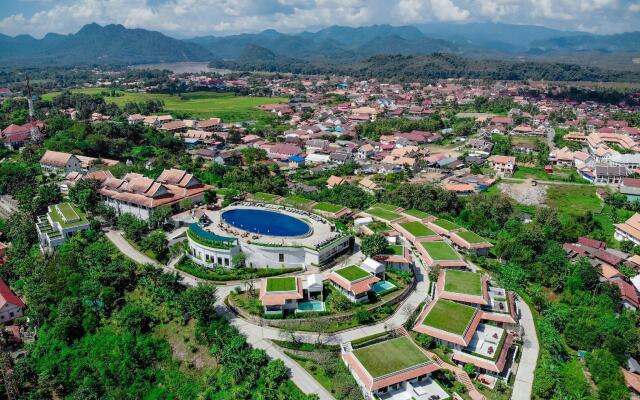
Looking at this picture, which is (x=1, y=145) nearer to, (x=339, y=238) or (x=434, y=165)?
(x=339, y=238)

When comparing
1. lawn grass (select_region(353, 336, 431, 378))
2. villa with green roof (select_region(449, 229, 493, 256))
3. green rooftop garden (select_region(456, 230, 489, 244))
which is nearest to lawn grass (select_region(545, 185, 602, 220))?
green rooftop garden (select_region(456, 230, 489, 244))

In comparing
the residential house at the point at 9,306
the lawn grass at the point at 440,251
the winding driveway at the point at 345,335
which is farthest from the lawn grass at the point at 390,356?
the residential house at the point at 9,306

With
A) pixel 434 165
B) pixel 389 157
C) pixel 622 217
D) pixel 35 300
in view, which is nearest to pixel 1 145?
pixel 35 300

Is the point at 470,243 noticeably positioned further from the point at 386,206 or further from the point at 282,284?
the point at 282,284

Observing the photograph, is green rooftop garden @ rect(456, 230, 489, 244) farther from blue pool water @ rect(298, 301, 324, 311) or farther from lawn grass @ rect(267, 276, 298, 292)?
lawn grass @ rect(267, 276, 298, 292)

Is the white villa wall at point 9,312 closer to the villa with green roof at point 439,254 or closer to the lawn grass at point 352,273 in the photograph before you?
the lawn grass at point 352,273
